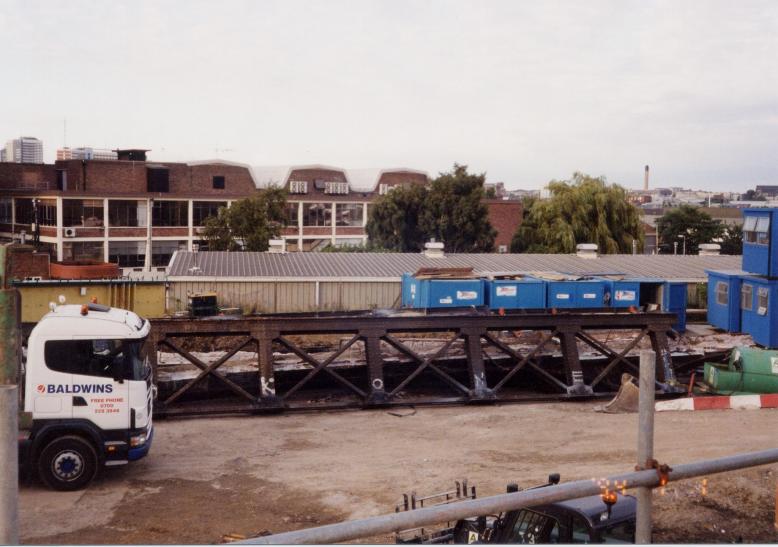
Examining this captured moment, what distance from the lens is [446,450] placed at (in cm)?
2039

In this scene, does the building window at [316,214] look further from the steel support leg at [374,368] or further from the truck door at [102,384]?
the truck door at [102,384]

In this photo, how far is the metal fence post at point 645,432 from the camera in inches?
Result: 210

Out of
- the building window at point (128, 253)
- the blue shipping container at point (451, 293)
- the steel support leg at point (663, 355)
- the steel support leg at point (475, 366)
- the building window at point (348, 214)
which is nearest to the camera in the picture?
the steel support leg at point (475, 366)

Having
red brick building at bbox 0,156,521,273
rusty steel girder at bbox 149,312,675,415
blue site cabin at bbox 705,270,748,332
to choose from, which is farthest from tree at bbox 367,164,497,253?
rusty steel girder at bbox 149,312,675,415

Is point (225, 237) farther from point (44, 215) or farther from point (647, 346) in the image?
point (647, 346)

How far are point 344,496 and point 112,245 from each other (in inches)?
2498

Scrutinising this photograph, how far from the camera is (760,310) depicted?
33.3m

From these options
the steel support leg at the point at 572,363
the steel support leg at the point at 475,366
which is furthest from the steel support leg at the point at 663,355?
the steel support leg at the point at 475,366

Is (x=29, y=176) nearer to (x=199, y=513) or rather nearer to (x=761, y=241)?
(x=761, y=241)

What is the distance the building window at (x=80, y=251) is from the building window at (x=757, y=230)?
180 feet

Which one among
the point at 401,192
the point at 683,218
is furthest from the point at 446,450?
the point at 683,218

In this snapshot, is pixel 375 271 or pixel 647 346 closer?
pixel 647 346

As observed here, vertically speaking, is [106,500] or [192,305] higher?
[192,305]

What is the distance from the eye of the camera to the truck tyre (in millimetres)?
16469
